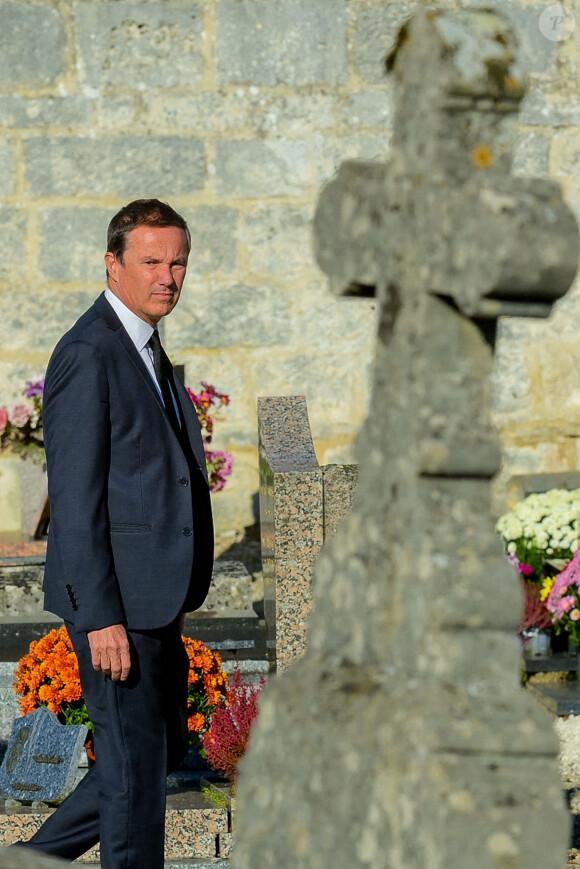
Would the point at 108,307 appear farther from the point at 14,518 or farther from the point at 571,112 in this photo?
the point at 571,112

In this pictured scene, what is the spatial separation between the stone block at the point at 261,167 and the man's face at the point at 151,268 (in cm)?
404

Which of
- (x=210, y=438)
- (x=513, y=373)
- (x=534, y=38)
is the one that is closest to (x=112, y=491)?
(x=210, y=438)

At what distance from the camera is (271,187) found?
751 cm

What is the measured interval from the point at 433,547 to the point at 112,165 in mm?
5978

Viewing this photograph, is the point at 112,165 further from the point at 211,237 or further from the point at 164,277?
the point at 164,277

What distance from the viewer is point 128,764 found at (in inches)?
128

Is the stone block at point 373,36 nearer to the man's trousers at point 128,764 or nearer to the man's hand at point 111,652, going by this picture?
the man's trousers at point 128,764

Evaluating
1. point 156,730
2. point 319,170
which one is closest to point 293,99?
point 319,170

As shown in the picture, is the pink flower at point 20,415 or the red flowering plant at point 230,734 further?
the pink flower at point 20,415

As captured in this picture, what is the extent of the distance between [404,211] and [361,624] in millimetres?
545

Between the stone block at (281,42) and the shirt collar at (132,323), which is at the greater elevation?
the stone block at (281,42)

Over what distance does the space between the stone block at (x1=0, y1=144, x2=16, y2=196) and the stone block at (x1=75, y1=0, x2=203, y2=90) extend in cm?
54

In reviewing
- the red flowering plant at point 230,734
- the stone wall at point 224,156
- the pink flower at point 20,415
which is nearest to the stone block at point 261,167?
the stone wall at point 224,156

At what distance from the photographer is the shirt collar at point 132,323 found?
3.50 metres
